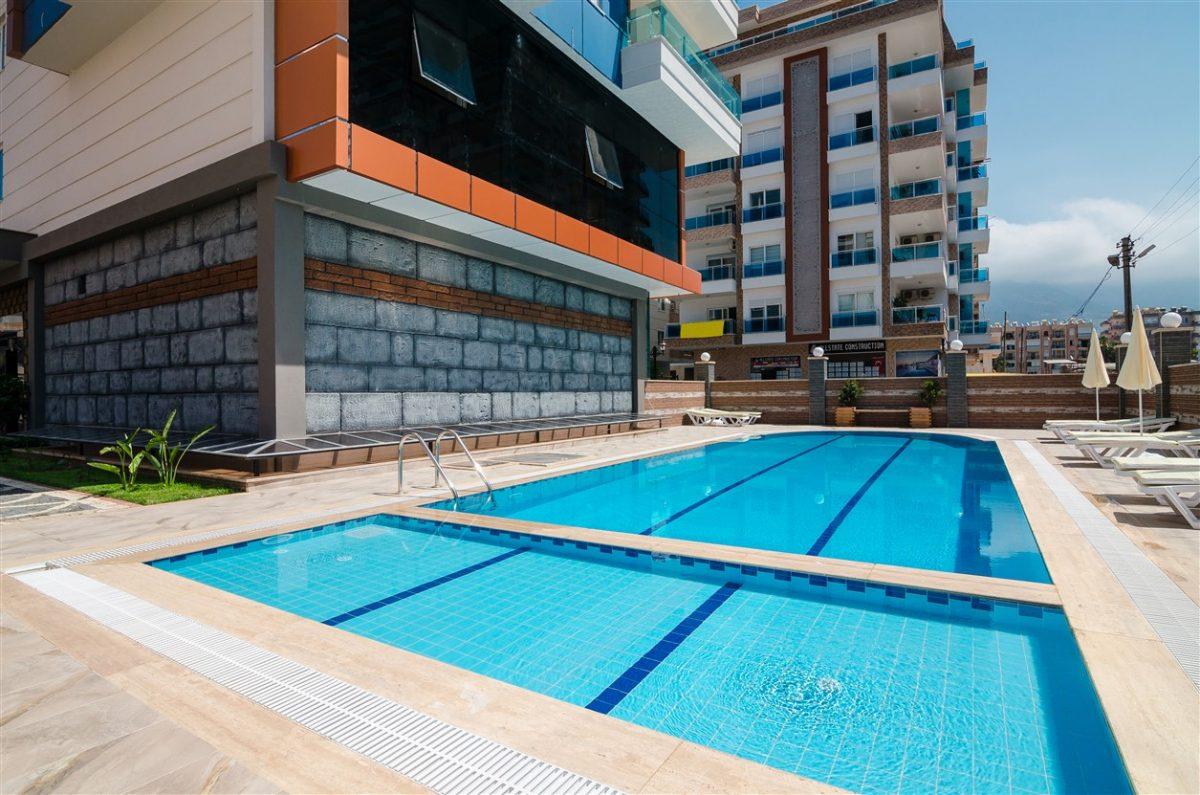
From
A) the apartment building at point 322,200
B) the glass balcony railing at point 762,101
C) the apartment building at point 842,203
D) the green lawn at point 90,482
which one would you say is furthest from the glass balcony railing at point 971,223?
the green lawn at point 90,482

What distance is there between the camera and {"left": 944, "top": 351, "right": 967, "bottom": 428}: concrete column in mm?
20828

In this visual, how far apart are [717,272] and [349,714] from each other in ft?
117

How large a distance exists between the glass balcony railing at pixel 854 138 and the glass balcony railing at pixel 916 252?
19.4ft

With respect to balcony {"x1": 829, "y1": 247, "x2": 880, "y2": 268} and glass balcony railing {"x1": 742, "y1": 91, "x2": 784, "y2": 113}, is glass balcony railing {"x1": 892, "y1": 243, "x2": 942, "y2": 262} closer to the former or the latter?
balcony {"x1": 829, "y1": 247, "x2": 880, "y2": 268}

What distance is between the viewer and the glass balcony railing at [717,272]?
35.5 m

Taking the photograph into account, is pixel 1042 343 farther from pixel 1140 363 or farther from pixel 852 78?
pixel 1140 363

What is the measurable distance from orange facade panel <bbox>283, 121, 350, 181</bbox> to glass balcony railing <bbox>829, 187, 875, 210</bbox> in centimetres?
2921

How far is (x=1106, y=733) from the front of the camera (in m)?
2.54

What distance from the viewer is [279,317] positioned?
909 centimetres

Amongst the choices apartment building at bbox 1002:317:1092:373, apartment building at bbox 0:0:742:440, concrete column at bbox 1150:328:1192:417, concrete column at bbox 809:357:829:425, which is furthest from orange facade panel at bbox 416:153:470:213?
apartment building at bbox 1002:317:1092:373

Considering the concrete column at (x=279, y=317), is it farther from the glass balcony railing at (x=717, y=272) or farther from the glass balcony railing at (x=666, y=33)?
the glass balcony railing at (x=717, y=272)

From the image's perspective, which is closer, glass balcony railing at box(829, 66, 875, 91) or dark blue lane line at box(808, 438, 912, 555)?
dark blue lane line at box(808, 438, 912, 555)

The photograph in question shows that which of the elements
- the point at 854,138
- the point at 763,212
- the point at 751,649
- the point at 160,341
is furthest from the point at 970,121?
the point at 751,649

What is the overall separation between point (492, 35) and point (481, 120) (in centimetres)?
197
